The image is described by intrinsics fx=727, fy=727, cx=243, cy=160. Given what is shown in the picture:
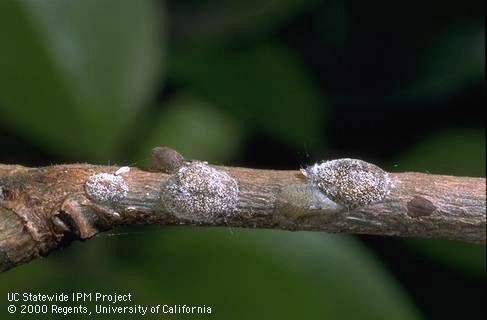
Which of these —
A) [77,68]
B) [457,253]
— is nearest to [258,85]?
[77,68]

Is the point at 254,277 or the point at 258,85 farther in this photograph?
the point at 258,85

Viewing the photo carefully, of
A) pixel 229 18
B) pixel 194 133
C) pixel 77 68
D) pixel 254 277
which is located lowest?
pixel 254 277

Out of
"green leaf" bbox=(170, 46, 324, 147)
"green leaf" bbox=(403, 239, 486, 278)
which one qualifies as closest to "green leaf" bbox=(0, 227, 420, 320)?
"green leaf" bbox=(403, 239, 486, 278)

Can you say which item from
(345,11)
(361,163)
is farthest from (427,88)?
(361,163)

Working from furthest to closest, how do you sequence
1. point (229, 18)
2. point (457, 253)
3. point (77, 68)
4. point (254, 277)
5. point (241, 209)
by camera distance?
point (229, 18)
point (457, 253)
point (77, 68)
point (254, 277)
point (241, 209)

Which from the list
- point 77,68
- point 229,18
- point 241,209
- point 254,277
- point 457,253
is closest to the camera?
point 241,209

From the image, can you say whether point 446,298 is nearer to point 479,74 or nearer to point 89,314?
point 479,74

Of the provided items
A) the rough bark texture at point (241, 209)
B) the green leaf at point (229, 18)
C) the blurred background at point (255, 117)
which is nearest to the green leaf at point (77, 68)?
the blurred background at point (255, 117)

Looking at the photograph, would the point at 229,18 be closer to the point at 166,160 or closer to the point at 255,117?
the point at 255,117
